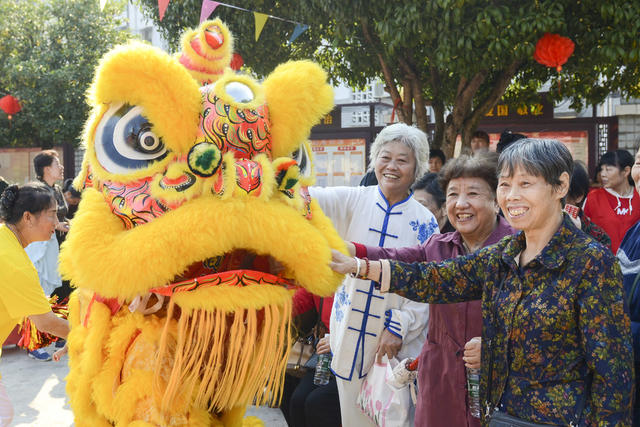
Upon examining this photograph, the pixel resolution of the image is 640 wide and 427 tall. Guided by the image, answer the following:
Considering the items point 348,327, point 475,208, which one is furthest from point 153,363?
point 475,208

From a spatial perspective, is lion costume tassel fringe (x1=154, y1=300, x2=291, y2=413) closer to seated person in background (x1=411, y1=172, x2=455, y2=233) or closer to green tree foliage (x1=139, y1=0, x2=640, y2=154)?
seated person in background (x1=411, y1=172, x2=455, y2=233)

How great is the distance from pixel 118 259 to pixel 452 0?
4.39m

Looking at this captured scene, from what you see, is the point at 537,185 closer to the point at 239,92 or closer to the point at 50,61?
the point at 239,92

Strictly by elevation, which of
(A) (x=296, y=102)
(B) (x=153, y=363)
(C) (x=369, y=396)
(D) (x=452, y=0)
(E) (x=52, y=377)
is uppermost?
(D) (x=452, y=0)

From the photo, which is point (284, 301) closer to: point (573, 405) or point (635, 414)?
point (573, 405)

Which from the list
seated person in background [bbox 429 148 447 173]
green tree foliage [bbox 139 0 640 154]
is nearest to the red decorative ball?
green tree foliage [bbox 139 0 640 154]

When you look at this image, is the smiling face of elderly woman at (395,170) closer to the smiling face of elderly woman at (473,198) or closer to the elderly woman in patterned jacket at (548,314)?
the smiling face of elderly woman at (473,198)

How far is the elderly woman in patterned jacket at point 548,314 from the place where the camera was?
1.64m

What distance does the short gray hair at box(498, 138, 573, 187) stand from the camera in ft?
5.88

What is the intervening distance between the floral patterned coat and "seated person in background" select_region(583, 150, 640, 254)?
3765 mm

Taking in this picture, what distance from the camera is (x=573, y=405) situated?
5.46 ft

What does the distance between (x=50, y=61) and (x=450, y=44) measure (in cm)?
1050

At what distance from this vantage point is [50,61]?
1323 centimetres

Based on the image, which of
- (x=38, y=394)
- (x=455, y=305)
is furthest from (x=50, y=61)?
(x=455, y=305)
